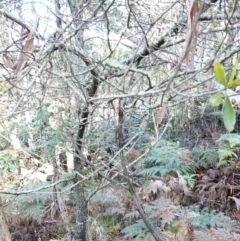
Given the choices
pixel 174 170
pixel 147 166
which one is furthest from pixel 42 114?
pixel 147 166

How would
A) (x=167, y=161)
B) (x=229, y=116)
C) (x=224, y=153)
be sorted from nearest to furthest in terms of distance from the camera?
(x=229, y=116), (x=224, y=153), (x=167, y=161)

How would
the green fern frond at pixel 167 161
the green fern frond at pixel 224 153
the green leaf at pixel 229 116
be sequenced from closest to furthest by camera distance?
the green leaf at pixel 229 116 → the green fern frond at pixel 224 153 → the green fern frond at pixel 167 161

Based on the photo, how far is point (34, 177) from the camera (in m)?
3.73

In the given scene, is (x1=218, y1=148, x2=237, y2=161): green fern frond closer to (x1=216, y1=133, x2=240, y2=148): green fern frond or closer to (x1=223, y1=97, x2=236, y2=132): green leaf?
(x1=216, y1=133, x2=240, y2=148): green fern frond

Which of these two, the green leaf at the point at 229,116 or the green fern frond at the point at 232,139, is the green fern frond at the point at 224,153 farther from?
the green leaf at the point at 229,116

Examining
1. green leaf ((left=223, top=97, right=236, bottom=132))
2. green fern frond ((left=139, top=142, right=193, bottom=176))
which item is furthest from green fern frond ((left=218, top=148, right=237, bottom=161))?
green leaf ((left=223, top=97, right=236, bottom=132))

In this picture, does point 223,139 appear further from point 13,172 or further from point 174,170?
point 13,172

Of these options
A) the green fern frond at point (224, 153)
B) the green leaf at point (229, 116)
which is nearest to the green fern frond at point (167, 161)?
the green fern frond at point (224, 153)

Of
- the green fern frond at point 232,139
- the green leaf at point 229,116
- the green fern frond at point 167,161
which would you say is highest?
the green leaf at point 229,116

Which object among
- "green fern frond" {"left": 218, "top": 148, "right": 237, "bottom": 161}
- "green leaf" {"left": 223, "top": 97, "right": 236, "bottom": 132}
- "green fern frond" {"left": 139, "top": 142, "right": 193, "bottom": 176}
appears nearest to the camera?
"green leaf" {"left": 223, "top": 97, "right": 236, "bottom": 132}

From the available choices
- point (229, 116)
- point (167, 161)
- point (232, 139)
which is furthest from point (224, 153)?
point (229, 116)

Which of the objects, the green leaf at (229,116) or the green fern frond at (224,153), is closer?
the green leaf at (229,116)

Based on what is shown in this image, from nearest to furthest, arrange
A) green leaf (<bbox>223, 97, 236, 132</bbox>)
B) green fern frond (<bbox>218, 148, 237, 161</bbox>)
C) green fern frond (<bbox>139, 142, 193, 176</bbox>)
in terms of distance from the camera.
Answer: green leaf (<bbox>223, 97, 236, 132</bbox>)
green fern frond (<bbox>218, 148, 237, 161</bbox>)
green fern frond (<bbox>139, 142, 193, 176</bbox>)

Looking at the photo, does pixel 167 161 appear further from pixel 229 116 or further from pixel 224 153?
pixel 229 116
